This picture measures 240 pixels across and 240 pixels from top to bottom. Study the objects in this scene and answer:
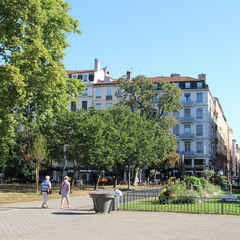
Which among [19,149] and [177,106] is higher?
[177,106]

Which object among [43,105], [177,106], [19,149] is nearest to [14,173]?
[19,149]

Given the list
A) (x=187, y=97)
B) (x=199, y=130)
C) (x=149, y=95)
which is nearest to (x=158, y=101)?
(x=149, y=95)

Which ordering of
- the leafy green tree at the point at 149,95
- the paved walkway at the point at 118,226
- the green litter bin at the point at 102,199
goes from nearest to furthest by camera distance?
the paved walkway at the point at 118,226 < the green litter bin at the point at 102,199 < the leafy green tree at the point at 149,95

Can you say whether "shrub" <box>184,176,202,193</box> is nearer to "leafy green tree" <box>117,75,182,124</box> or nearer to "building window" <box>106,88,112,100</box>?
"leafy green tree" <box>117,75,182,124</box>

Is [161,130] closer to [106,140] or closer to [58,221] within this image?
[106,140]

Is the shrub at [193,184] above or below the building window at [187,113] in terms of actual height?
below

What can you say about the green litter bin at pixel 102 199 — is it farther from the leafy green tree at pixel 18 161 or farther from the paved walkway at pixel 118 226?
the leafy green tree at pixel 18 161

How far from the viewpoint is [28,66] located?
19359 millimetres

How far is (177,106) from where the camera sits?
5100cm

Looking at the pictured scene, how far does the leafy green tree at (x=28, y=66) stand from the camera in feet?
61.3

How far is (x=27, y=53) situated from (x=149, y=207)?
10.2 m

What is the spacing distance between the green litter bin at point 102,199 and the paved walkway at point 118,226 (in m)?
0.35

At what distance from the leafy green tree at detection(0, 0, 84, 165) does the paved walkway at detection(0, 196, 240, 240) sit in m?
6.65

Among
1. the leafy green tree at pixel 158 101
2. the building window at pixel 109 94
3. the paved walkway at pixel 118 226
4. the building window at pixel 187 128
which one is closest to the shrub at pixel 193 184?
the paved walkway at pixel 118 226
